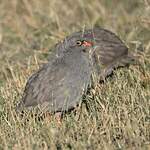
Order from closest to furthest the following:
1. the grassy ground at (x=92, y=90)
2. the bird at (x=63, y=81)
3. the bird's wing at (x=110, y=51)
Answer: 1. the grassy ground at (x=92, y=90)
2. the bird at (x=63, y=81)
3. the bird's wing at (x=110, y=51)

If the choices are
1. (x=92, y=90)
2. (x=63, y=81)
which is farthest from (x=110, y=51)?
(x=63, y=81)

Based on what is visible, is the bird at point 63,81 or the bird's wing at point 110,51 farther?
the bird's wing at point 110,51

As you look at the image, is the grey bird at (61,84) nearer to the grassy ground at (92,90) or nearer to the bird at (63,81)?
the bird at (63,81)

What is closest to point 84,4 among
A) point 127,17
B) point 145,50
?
point 127,17

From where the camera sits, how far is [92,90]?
704 centimetres

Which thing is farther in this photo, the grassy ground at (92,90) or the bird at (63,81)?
the bird at (63,81)

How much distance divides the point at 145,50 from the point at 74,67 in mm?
2184

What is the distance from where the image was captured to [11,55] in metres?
9.73

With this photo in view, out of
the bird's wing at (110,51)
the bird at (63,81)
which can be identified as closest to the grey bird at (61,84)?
the bird at (63,81)

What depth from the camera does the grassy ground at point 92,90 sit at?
18.8 ft

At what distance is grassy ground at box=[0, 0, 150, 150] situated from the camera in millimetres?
5738

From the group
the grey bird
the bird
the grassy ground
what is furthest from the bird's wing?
the grey bird

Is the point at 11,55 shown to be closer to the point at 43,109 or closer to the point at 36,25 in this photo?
the point at 36,25

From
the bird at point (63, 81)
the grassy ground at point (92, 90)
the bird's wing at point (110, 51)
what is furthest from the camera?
the bird's wing at point (110, 51)
